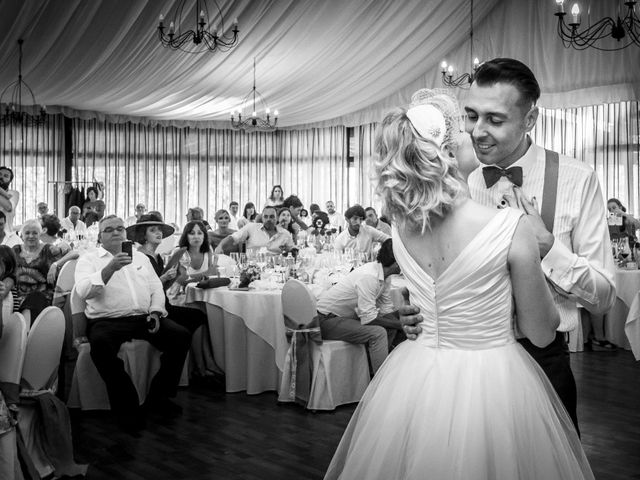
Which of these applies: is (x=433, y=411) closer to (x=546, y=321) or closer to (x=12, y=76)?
(x=546, y=321)

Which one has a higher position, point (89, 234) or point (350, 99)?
point (350, 99)

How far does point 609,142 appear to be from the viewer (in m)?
11.7

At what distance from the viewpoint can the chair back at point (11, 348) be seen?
333 cm

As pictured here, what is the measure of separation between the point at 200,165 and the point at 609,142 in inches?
397

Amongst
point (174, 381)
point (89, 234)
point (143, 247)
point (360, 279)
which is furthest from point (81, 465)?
point (89, 234)

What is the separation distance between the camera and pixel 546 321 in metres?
1.79

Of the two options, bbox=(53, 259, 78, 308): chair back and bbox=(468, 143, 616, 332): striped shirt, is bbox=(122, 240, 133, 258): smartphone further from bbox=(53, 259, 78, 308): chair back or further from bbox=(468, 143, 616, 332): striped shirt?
bbox=(468, 143, 616, 332): striped shirt

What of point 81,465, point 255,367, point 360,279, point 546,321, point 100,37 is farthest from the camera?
point 100,37

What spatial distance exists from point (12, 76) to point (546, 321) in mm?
12009

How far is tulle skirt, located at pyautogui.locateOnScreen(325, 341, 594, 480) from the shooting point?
1.72 metres

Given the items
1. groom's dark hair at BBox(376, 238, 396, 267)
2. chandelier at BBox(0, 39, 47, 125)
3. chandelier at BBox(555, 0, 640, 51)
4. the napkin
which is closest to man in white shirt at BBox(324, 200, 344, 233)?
chandelier at BBox(0, 39, 47, 125)

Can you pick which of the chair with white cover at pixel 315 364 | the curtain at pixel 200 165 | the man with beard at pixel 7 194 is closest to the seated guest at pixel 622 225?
the chair with white cover at pixel 315 364

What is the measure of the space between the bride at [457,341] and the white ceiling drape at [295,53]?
8.04 metres

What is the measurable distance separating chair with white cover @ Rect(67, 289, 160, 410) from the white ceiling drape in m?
5.04
